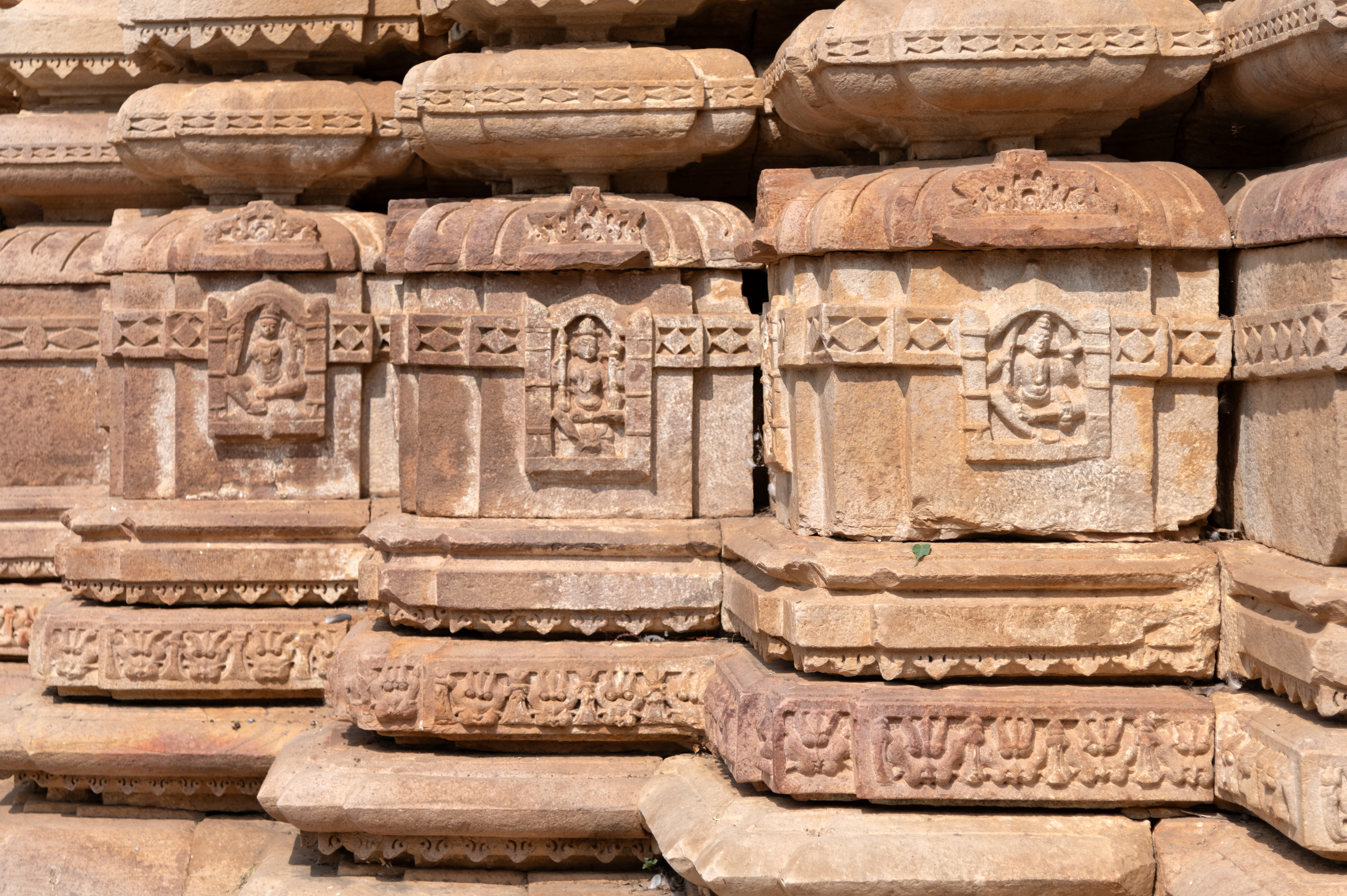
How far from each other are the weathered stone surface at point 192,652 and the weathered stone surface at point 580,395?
88 centimetres

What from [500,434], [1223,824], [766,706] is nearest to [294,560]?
[500,434]

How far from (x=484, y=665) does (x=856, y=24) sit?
2.35 metres

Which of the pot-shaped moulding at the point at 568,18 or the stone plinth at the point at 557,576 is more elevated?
the pot-shaped moulding at the point at 568,18

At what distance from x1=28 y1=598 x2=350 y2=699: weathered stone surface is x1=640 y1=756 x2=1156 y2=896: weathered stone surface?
196 centimetres

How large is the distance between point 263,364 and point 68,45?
6.43 ft

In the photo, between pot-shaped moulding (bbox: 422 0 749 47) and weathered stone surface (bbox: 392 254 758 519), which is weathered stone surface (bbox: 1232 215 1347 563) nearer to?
weathered stone surface (bbox: 392 254 758 519)

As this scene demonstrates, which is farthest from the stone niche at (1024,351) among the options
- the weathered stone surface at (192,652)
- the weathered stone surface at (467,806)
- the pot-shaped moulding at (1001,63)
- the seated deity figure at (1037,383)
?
the weathered stone surface at (192,652)

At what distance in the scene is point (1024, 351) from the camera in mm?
3820

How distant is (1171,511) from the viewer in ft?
12.8

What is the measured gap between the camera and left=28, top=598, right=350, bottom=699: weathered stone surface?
5059 millimetres

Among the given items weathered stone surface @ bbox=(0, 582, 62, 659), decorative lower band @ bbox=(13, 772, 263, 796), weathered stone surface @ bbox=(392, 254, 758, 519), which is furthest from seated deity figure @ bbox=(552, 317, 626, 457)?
weathered stone surface @ bbox=(0, 582, 62, 659)

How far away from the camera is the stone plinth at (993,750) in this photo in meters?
3.68

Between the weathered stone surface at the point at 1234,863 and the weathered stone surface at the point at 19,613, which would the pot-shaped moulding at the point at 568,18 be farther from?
the weathered stone surface at the point at 1234,863

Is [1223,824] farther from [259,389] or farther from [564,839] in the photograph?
[259,389]
